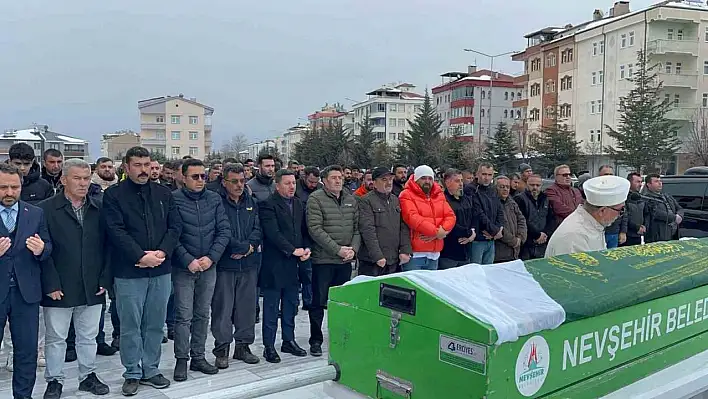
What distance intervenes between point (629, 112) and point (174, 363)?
3329 cm

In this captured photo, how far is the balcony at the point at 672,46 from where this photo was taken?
40.4 meters

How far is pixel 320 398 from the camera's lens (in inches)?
116

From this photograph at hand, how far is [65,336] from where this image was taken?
4816mm

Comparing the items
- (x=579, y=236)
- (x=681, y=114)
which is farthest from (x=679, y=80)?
(x=579, y=236)

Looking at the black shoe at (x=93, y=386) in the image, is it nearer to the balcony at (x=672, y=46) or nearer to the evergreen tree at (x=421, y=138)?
the evergreen tree at (x=421, y=138)

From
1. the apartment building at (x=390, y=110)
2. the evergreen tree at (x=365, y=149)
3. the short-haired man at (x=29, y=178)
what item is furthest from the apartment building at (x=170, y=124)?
the short-haired man at (x=29, y=178)

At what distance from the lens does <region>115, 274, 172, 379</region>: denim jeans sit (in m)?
4.94

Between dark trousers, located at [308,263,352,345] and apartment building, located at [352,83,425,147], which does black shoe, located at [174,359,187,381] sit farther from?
apartment building, located at [352,83,425,147]

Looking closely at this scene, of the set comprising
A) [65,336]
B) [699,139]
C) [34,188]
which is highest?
[699,139]

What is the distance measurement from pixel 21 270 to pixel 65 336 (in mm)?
686

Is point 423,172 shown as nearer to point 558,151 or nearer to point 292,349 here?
point 292,349

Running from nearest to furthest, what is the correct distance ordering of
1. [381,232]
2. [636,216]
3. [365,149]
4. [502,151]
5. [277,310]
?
[277,310] → [381,232] → [636,216] → [502,151] → [365,149]

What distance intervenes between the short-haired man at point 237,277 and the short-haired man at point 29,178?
1820 millimetres

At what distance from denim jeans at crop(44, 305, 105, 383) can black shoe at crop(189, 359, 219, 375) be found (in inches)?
35.6
